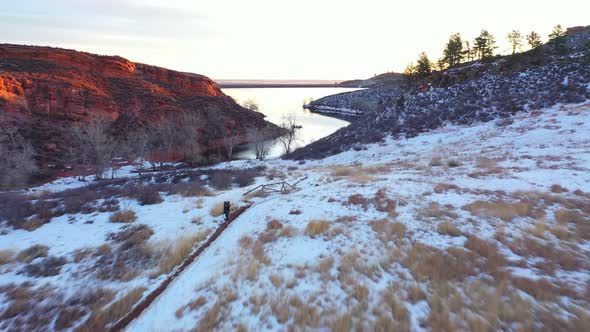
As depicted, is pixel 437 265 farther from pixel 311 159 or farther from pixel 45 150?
pixel 45 150

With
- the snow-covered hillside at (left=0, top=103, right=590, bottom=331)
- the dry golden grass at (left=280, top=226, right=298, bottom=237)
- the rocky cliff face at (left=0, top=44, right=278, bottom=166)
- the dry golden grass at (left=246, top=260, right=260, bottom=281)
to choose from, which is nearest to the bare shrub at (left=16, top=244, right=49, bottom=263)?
the snow-covered hillside at (left=0, top=103, right=590, bottom=331)

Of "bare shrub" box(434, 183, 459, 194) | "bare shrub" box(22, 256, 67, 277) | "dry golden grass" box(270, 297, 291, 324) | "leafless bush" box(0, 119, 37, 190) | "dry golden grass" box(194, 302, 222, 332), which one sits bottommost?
"dry golden grass" box(270, 297, 291, 324)

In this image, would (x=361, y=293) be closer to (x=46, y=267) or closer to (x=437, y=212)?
(x=437, y=212)

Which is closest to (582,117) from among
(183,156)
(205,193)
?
(205,193)

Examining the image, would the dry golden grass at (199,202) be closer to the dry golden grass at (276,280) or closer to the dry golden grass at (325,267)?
the dry golden grass at (276,280)

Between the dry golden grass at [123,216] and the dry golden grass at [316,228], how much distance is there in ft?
23.8

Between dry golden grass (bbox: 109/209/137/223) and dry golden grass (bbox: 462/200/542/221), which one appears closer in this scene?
dry golden grass (bbox: 462/200/542/221)

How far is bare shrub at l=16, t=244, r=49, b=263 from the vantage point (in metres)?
7.07

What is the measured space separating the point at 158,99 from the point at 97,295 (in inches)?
2238

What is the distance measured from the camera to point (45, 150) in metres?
31.6

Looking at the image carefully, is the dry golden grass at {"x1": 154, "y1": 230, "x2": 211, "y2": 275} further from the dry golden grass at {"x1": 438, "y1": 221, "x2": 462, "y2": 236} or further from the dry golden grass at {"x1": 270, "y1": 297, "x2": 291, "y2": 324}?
the dry golden grass at {"x1": 438, "y1": 221, "x2": 462, "y2": 236}

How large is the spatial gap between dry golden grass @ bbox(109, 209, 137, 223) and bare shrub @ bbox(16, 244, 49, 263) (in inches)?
89.8

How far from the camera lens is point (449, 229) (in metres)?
7.25

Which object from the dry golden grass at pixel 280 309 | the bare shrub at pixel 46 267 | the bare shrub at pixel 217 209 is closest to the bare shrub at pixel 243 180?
the bare shrub at pixel 217 209
